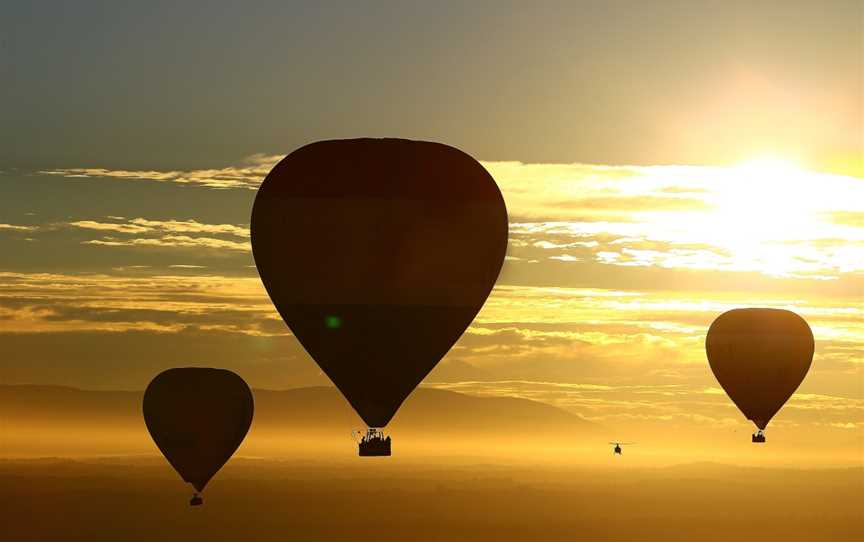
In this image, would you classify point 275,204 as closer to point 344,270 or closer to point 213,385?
point 344,270

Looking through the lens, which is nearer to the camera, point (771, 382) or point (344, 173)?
point (344, 173)

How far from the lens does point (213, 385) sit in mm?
94500

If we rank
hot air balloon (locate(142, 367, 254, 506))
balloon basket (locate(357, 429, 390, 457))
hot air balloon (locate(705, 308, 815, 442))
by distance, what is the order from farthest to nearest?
hot air balloon (locate(705, 308, 815, 442)) → hot air balloon (locate(142, 367, 254, 506)) → balloon basket (locate(357, 429, 390, 457))

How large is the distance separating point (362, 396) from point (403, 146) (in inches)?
381

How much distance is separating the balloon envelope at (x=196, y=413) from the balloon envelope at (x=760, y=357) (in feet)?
91.1

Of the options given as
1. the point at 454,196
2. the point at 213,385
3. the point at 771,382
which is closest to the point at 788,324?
the point at 771,382

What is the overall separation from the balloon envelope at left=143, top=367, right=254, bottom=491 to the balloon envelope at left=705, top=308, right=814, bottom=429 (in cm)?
2776

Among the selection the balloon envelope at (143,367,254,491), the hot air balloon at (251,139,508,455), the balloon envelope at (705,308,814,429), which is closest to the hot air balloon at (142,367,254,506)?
the balloon envelope at (143,367,254,491)

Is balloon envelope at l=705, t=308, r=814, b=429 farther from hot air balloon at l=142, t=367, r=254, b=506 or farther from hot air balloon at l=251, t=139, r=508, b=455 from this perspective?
hot air balloon at l=251, t=139, r=508, b=455

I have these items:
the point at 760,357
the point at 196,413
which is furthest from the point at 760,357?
the point at 196,413

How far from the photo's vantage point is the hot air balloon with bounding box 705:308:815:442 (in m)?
96.7

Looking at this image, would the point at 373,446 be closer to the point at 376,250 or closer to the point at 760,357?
the point at 376,250

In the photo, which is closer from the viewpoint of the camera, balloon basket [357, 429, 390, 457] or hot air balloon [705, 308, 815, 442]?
balloon basket [357, 429, 390, 457]

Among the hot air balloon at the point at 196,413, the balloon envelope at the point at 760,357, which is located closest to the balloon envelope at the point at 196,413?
the hot air balloon at the point at 196,413
